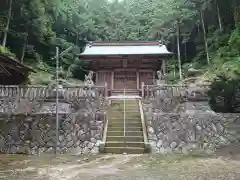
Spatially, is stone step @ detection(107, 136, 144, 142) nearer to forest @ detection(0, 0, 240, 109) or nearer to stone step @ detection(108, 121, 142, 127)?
stone step @ detection(108, 121, 142, 127)

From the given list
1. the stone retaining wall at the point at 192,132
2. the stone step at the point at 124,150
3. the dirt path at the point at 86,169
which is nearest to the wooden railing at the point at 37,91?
the stone step at the point at 124,150

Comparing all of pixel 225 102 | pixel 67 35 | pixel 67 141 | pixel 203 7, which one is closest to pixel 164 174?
pixel 67 141

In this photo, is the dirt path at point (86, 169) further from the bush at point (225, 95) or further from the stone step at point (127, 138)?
the bush at point (225, 95)

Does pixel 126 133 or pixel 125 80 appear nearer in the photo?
pixel 126 133

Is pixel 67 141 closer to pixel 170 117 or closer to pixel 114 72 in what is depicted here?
pixel 170 117

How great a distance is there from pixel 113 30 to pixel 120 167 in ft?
105

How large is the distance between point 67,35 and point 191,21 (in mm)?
14612

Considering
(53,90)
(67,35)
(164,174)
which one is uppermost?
(67,35)

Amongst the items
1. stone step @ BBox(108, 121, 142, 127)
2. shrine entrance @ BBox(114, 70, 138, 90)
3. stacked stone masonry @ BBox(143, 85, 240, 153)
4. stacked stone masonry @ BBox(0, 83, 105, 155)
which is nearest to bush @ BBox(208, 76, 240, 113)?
stacked stone masonry @ BBox(143, 85, 240, 153)

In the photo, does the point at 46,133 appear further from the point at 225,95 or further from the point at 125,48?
the point at 125,48

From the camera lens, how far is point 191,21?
30922mm

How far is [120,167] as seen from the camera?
23.8ft

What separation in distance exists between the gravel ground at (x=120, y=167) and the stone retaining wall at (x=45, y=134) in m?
0.72

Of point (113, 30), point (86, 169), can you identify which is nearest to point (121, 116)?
point (86, 169)
